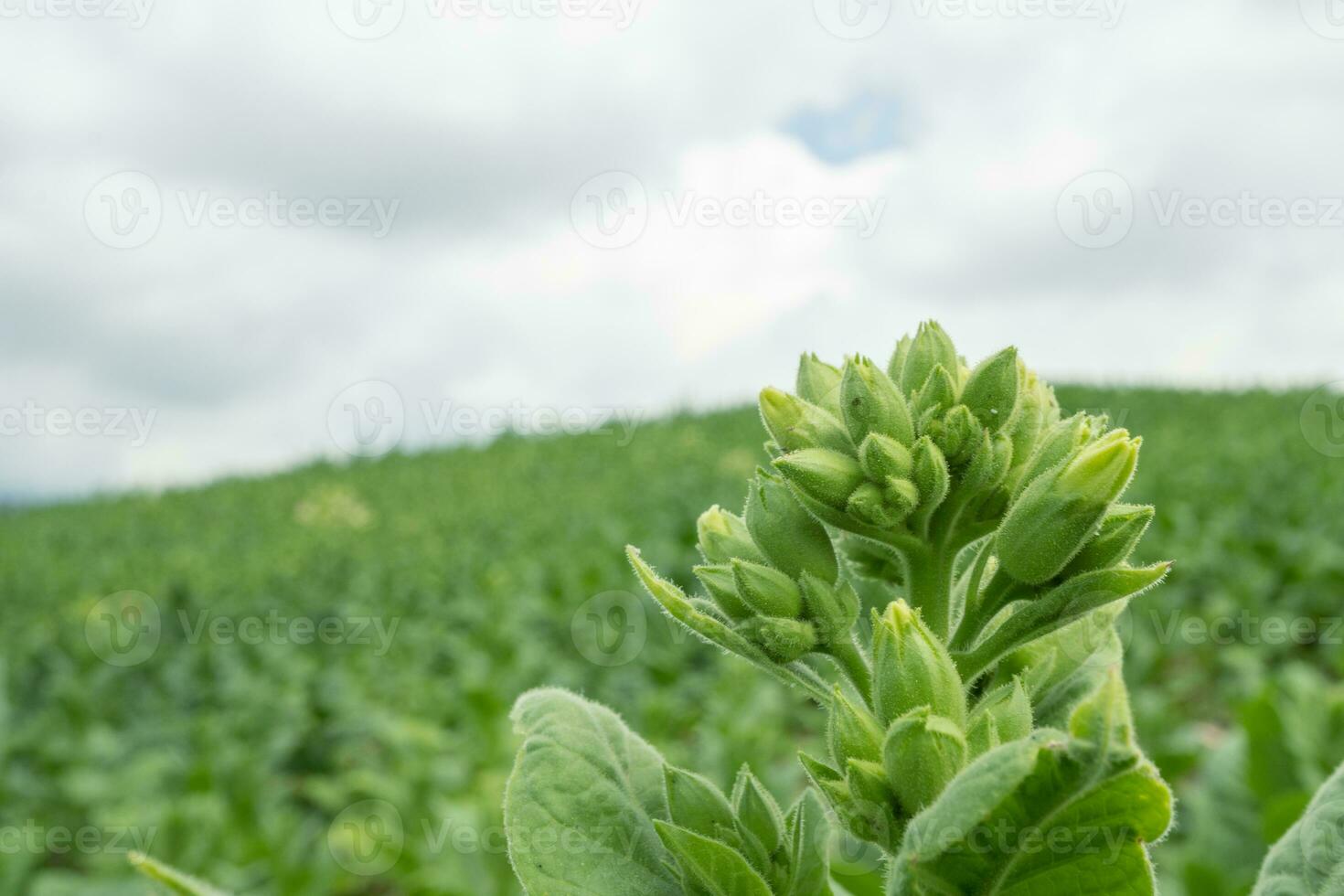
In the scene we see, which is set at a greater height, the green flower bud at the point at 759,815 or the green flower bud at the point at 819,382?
the green flower bud at the point at 819,382

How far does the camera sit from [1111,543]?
1295 millimetres

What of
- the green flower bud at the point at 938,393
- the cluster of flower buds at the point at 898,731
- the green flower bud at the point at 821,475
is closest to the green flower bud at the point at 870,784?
the cluster of flower buds at the point at 898,731

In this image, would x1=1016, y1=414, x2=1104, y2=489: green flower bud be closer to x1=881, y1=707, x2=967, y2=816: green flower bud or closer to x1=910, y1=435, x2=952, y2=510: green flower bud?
x1=910, y1=435, x2=952, y2=510: green flower bud

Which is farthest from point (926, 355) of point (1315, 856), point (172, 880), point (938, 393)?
point (172, 880)

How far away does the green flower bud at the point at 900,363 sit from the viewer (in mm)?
1439

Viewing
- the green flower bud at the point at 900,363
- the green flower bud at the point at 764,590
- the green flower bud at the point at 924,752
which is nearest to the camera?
the green flower bud at the point at 924,752

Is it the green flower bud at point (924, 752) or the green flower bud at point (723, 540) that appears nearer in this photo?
the green flower bud at point (924, 752)

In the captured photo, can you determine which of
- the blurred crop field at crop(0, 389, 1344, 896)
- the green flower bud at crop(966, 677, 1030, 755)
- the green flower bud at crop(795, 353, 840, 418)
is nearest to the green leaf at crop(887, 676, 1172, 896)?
the green flower bud at crop(966, 677, 1030, 755)

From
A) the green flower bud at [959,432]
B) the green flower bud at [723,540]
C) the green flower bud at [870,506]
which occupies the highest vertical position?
the green flower bud at [959,432]

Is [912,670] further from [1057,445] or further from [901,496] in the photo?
[1057,445]

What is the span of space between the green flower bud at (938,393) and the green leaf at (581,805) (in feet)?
1.86

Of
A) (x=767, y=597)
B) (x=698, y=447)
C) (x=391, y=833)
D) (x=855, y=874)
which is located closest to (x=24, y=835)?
(x=391, y=833)

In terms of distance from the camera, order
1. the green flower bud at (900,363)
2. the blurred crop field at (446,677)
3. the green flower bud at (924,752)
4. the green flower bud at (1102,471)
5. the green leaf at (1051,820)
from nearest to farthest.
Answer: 1. the green leaf at (1051,820)
2. the green flower bud at (924,752)
3. the green flower bud at (1102,471)
4. the green flower bud at (900,363)
5. the blurred crop field at (446,677)

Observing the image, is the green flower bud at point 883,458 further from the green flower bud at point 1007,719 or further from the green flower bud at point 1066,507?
the green flower bud at point 1007,719
